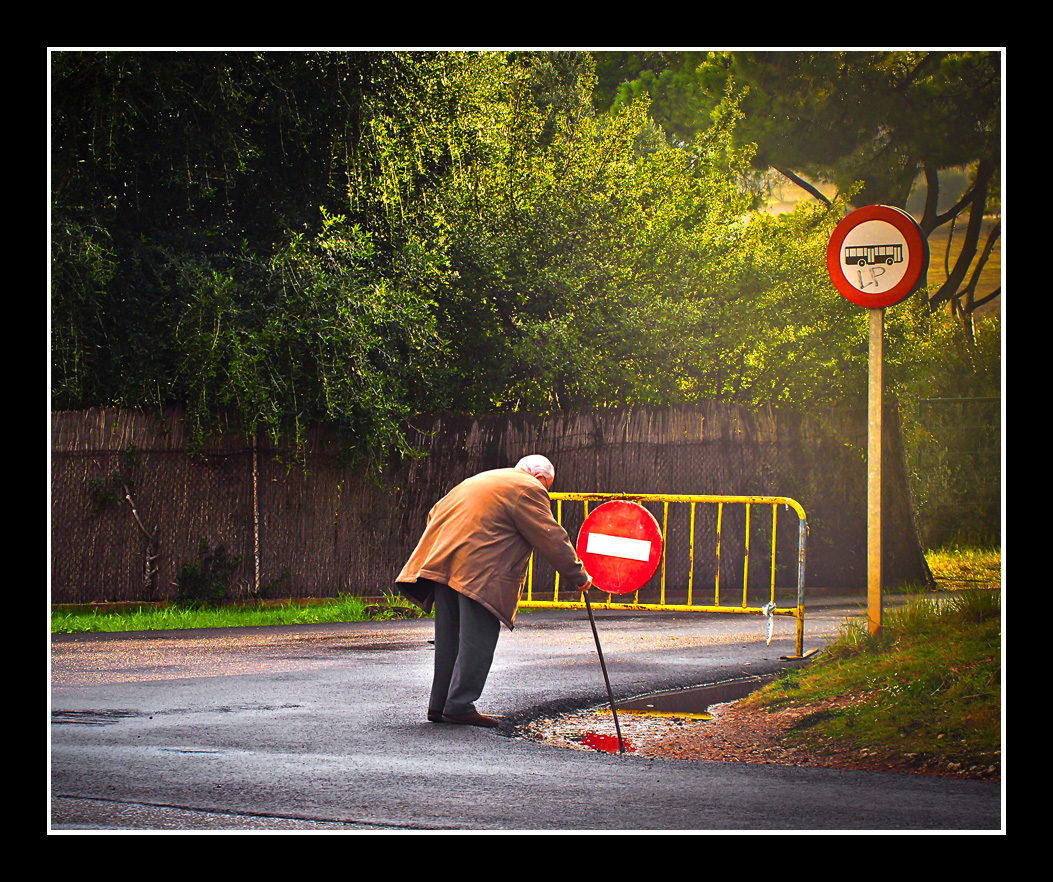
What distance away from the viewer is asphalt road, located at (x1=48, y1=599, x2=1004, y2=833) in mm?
5039

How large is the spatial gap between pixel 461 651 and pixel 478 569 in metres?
0.52

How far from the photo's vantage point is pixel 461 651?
6938 millimetres

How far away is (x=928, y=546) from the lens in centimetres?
1516

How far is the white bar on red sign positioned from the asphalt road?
835mm

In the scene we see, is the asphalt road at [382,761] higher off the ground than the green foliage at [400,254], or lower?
lower

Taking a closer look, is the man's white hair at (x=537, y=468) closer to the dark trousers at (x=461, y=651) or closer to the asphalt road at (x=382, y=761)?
the dark trousers at (x=461, y=651)

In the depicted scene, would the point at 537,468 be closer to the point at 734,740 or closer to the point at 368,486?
the point at 734,740

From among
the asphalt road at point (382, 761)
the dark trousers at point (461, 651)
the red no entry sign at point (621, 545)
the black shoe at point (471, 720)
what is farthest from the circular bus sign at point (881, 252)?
the black shoe at point (471, 720)

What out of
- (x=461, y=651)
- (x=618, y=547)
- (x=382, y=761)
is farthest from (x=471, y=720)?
(x=618, y=547)

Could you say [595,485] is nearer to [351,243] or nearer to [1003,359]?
Answer: [351,243]

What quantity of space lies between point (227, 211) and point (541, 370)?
13.5 feet

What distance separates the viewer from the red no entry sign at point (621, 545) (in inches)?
380

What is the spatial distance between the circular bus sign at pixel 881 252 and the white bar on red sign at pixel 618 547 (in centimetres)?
291

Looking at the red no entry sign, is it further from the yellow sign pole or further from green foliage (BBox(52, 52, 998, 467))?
green foliage (BBox(52, 52, 998, 467))
